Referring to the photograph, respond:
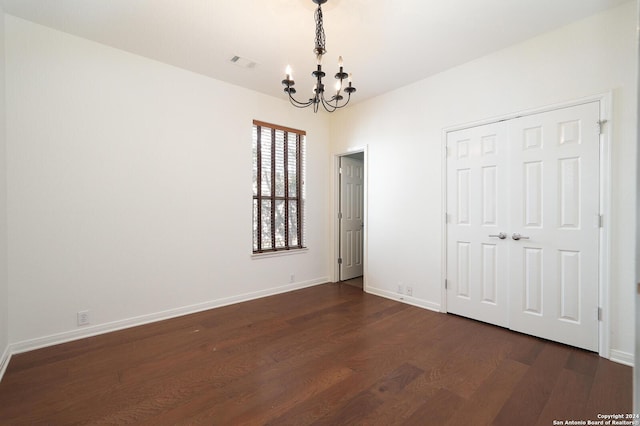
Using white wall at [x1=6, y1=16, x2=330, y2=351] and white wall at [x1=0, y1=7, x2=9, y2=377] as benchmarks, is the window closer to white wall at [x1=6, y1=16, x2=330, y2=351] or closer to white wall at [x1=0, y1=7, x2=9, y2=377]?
white wall at [x1=6, y1=16, x2=330, y2=351]

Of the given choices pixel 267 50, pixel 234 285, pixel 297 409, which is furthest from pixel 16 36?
pixel 297 409

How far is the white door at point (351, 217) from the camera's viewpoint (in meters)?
5.14

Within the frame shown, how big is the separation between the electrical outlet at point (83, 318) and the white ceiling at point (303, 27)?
9.06 ft

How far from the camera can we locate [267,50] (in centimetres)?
310

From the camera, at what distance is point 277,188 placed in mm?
4441

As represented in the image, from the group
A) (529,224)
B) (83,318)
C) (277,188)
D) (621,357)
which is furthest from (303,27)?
(621,357)

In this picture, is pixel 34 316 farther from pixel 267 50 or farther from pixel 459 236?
pixel 459 236

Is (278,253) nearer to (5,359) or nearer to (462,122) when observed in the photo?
(5,359)

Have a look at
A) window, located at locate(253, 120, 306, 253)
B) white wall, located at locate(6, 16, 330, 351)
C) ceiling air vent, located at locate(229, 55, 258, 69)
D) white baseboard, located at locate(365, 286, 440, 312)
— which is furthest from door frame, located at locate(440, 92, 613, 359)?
white wall, located at locate(6, 16, 330, 351)

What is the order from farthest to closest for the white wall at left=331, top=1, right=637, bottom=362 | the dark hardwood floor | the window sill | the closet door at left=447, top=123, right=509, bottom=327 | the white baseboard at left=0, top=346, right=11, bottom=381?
the window sill
the closet door at left=447, top=123, right=509, bottom=327
the white wall at left=331, top=1, right=637, bottom=362
the white baseboard at left=0, top=346, right=11, bottom=381
the dark hardwood floor

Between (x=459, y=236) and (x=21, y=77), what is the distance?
15.4 feet

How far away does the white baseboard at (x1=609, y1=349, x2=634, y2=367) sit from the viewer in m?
2.34

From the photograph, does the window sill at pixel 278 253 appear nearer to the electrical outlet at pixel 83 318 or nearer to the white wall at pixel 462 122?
the white wall at pixel 462 122

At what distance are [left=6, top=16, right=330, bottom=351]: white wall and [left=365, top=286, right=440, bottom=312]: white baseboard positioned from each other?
1.70m
